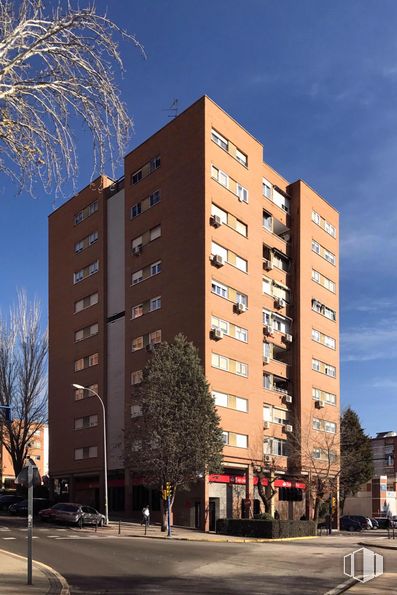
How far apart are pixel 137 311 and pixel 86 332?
814 cm

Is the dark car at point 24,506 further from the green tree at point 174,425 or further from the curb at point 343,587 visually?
the curb at point 343,587

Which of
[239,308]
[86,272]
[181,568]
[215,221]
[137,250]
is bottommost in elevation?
[181,568]

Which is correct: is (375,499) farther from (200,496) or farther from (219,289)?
(219,289)

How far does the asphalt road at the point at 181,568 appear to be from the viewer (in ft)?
47.9

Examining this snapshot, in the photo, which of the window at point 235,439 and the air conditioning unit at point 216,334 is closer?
the air conditioning unit at point 216,334

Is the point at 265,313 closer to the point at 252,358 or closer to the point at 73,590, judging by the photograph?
the point at 252,358

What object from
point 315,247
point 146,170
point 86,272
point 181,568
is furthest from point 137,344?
point 181,568

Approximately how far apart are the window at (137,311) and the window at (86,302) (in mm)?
6080

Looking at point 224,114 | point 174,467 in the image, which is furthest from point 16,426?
point 224,114

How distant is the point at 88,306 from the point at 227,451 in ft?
61.1

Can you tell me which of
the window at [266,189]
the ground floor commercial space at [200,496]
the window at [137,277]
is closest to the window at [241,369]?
the ground floor commercial space at [200,496]

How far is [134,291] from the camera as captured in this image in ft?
169

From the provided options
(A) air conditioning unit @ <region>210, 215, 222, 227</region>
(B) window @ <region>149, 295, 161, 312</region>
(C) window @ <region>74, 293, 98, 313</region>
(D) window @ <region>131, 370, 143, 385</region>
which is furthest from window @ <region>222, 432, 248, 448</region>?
(C) window @ <region>74, 293, 98, 313</region>

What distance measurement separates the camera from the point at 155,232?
50656mm
